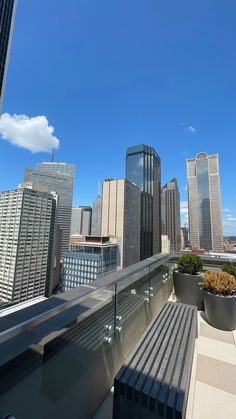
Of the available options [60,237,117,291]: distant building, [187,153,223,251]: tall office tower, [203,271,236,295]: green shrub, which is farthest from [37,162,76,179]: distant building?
[203,271,236,295]: green shrub

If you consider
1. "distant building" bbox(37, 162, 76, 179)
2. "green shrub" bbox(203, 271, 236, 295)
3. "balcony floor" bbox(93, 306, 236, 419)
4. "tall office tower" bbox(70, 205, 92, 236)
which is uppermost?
"distant building" bbox(37, 162, 76, 179)

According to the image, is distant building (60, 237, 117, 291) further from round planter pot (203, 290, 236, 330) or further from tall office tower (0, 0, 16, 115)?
round planter pot (203, 290, 236, 330)

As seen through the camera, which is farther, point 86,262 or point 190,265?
point 86,262

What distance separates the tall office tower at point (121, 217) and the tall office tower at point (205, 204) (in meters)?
34.7

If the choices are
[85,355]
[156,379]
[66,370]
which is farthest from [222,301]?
[66,370]

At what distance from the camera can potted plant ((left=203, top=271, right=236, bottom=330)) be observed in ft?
8.11

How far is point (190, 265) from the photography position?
334 centimetres

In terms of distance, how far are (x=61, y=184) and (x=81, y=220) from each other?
27.1 metres

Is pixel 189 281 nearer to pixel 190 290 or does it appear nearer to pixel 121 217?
pixel 190 290

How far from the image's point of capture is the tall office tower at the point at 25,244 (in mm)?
53594

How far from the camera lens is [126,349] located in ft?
5.81

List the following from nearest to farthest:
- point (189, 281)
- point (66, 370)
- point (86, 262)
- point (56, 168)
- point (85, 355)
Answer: point (66, 370) < point (85, 355) < point (189, 281) < point (86, 262) < point (56, 168)

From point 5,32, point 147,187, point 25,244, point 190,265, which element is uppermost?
point 5,32

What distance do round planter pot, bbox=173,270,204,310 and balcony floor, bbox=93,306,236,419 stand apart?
0.67 meters
